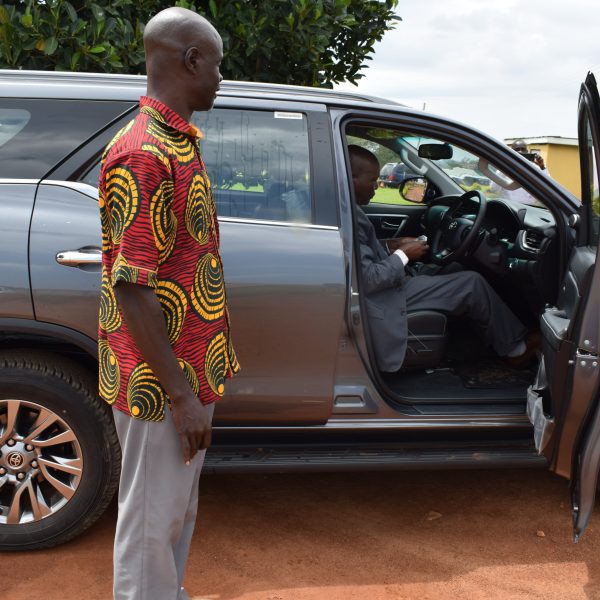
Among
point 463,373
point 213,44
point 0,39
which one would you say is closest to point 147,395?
point 213,44

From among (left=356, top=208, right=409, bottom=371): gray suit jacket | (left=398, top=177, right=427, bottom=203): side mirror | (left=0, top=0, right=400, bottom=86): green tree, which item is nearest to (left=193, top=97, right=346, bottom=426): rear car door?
(left=356, top=208, right=409, bottom=371): gray suit jacket

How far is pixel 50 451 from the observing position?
114 inches

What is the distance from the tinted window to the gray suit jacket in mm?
1193

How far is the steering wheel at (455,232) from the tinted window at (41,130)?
1.91m

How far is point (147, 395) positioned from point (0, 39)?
4.36 m

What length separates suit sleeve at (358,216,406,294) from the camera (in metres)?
3.30

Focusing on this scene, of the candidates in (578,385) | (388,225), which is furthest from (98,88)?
(388,225)

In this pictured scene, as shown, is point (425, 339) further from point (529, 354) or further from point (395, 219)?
point (395, 219)

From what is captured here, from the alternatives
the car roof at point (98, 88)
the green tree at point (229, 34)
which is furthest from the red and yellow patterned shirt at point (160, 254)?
the green tree at point (229, 34)

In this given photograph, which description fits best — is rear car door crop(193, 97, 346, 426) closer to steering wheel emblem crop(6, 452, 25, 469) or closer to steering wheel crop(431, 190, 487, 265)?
steering wheel emblem crop(6, 452, 25, 469)

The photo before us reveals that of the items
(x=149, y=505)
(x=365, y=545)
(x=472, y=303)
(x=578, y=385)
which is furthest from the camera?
(x=472, y=303)

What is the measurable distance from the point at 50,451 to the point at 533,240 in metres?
2.51

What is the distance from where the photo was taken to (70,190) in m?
2.82

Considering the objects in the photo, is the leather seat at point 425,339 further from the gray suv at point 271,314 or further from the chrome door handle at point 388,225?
the chrome door handle at point 388,225
